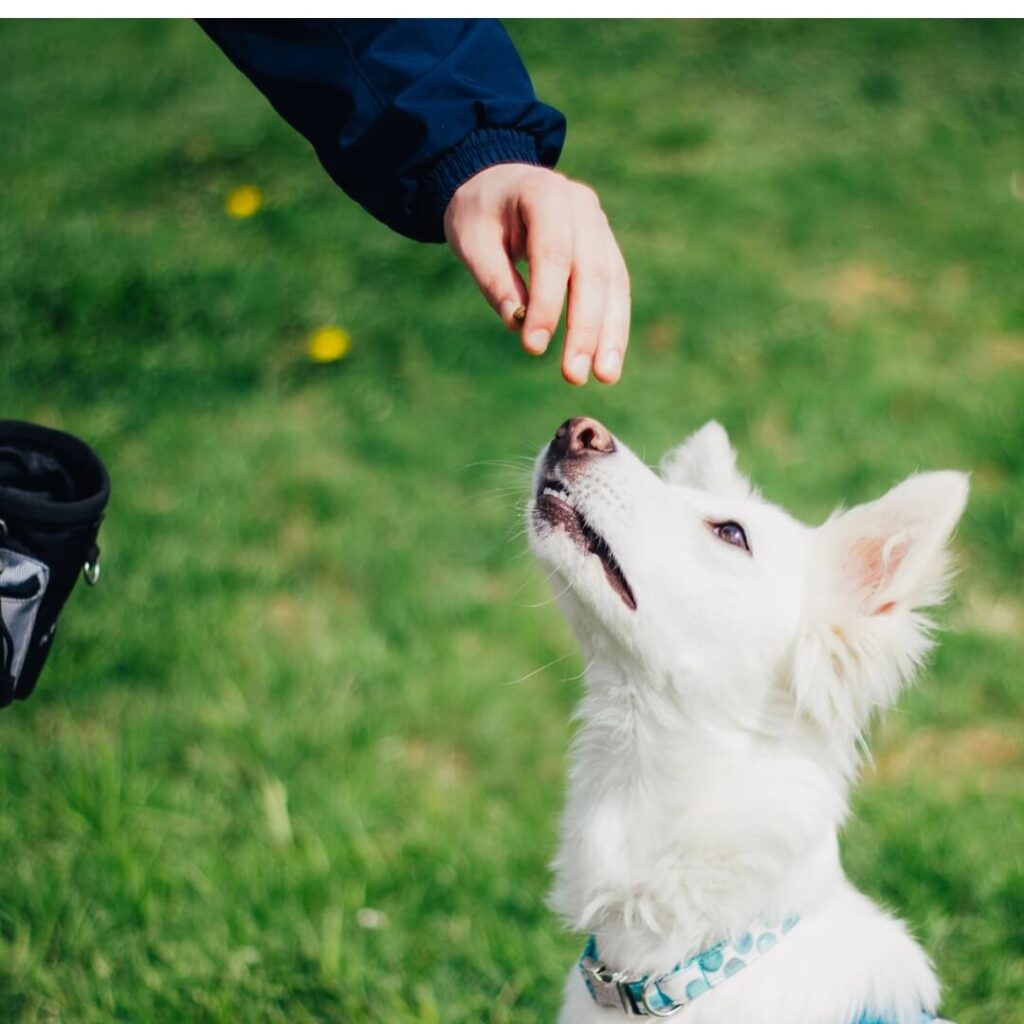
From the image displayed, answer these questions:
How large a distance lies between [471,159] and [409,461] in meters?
2.59

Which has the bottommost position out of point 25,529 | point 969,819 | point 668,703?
point 969,819

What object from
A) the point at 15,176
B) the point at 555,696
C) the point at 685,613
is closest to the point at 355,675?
the point at 555,696

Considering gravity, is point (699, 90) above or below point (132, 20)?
above

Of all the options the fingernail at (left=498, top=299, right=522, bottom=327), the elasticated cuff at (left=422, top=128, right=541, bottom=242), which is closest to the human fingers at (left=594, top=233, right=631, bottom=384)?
the fingernail at (left=498, top=299, right=522, bottom=327)

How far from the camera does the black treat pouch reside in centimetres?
208

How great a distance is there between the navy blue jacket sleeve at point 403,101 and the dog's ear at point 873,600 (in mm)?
879

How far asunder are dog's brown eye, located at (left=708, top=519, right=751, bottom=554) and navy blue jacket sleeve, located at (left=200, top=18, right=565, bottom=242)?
0.72 m

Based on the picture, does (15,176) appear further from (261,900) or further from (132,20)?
(261,900)

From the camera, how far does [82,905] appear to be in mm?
2918

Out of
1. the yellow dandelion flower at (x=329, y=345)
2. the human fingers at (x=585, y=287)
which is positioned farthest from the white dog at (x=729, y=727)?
the yellow dandelion flower at (x=329, y=345)

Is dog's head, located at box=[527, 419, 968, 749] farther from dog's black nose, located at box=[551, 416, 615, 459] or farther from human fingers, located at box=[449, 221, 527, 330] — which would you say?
human fingers, located at box=[449, 221, 527, 330]

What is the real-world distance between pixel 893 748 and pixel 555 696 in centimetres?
98

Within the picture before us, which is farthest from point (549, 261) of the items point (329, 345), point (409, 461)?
point (329, 345)

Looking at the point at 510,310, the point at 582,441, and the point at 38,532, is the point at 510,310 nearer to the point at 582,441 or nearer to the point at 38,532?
the point at 582,441
